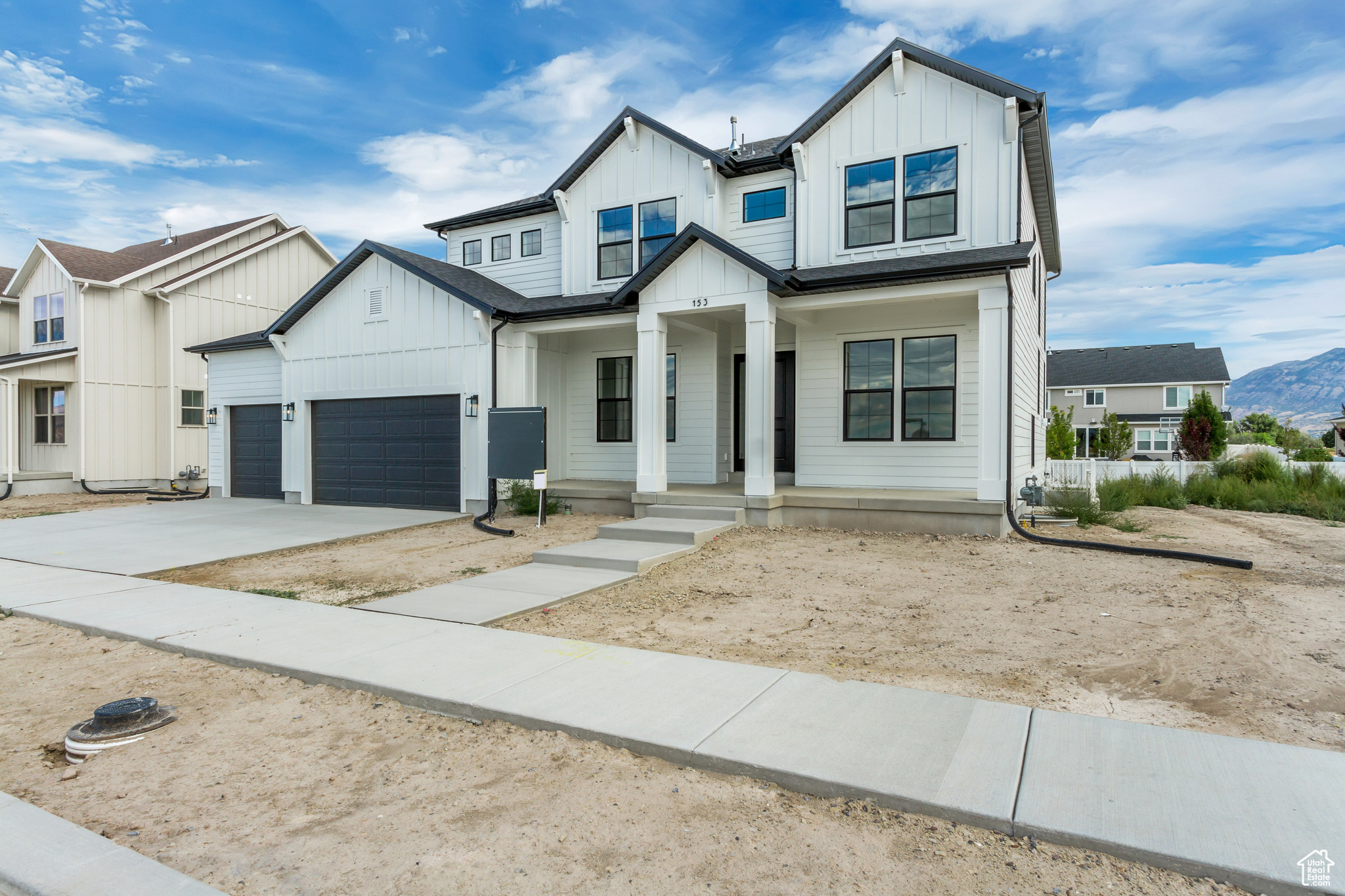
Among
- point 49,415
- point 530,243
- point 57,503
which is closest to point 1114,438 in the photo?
point 530,243

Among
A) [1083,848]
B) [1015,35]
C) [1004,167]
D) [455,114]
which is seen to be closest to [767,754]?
[1083,848]

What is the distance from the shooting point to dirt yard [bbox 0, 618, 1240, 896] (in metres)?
2.50

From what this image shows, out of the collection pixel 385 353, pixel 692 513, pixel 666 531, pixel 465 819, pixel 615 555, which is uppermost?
pixel 385 353

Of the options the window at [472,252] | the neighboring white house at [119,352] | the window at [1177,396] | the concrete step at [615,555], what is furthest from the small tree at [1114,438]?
the neighboring white house at [119,352]

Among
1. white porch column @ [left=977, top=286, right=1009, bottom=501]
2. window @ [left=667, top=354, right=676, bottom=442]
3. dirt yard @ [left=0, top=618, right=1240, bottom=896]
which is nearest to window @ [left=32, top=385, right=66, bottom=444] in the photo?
window @ [left=667, top=354, right=676, bottom=442]

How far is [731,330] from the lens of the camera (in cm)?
1360

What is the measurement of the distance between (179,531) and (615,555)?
825 cm

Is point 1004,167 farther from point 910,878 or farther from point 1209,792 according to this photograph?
point 910,878

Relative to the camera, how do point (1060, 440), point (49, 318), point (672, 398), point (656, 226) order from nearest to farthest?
point (656, 226) → point (672, 398) → point (49, 318) → point (1060, 440)

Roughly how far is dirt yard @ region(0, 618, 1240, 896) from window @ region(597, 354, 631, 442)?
10228 millimetres

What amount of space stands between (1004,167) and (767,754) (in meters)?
10.4

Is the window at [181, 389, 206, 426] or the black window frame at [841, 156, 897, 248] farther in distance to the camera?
the window at [181, 389, 206, 426]

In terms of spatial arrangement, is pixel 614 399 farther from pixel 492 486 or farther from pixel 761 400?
pixel 761 400

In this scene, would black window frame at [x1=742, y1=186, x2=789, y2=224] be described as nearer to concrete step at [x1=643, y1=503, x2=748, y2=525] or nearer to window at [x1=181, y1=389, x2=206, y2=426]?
concrete step at [x1=643, y1=503, x2=748, y2=525]
